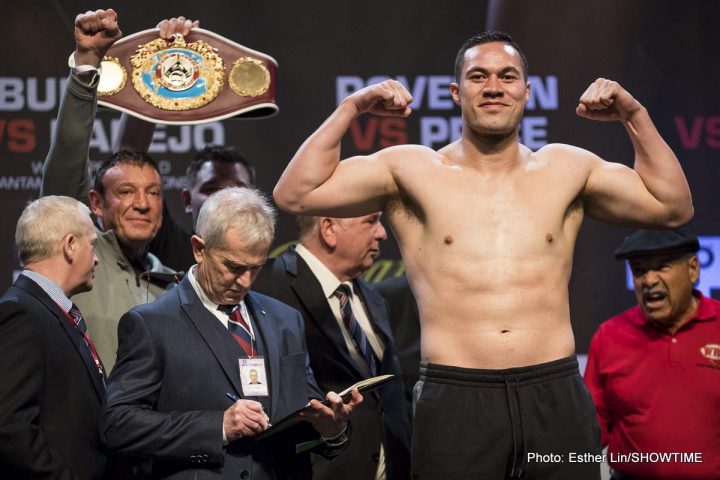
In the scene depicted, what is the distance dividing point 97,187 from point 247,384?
1228 mm

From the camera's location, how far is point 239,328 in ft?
9.45

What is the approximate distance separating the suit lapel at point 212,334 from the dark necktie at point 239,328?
50 millimetres

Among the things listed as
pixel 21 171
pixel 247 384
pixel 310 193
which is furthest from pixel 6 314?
pixel 21 171

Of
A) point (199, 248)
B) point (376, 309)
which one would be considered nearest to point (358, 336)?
point (376, 309)

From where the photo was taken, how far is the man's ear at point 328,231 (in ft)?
12.6

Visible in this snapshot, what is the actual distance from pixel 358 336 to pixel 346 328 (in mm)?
52

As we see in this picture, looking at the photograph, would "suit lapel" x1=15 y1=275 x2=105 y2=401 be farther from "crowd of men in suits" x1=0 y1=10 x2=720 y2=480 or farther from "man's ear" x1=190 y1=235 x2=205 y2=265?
"man's ear" x1=190 y1=235 x2=205 y2=265

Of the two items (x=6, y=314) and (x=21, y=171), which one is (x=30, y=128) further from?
(x=6, y=314)

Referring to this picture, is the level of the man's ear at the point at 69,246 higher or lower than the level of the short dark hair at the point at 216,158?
lower

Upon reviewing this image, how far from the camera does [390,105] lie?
2.68m

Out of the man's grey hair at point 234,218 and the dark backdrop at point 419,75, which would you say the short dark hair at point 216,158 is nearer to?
the dark backdrop at point 419,75

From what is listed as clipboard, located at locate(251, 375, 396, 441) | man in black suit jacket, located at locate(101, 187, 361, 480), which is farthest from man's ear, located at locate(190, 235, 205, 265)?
clipboard, located at locate(251, 375, 396, 441)

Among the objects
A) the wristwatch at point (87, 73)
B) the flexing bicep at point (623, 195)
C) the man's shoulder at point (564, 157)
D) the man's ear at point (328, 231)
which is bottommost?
the man's ear at point (328, 231)

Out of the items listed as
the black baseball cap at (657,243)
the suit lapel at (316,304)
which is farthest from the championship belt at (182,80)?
the black baseball cap at (657,243)
